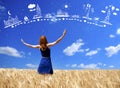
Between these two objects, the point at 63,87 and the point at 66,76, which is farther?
the point at 66,76

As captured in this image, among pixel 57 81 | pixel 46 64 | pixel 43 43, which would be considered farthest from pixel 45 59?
pixel 57 81

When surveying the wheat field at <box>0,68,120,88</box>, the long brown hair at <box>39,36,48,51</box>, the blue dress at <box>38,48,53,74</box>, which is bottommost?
the wheat field at <box>0,68,120,88</box>

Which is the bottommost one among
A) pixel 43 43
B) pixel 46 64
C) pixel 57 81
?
pixel 57 81

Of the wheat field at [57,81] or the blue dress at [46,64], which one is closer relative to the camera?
the wheat field at [57,81]

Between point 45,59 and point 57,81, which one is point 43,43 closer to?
point 45,59

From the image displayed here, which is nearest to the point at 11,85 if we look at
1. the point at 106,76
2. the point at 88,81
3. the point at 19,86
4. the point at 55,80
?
the point at 19,86

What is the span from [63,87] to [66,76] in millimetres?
820

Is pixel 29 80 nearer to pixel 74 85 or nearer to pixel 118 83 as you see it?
pixel 74 85

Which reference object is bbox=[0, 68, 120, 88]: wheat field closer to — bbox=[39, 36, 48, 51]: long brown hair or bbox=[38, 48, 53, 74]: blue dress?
bbox=[38, 48, 53, 74]: blue dress

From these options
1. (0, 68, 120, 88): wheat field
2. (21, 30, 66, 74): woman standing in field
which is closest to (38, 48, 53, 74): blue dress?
(21, 30, 66, 74): woman standing in field

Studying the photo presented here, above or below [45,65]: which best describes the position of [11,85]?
below

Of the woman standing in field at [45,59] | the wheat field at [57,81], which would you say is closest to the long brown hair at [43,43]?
the woman standing in field at [45,59]

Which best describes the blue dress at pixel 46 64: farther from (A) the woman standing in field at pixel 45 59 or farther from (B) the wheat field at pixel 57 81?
(B) the wheat field at pixel 57 81

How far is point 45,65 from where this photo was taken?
6055 mm
